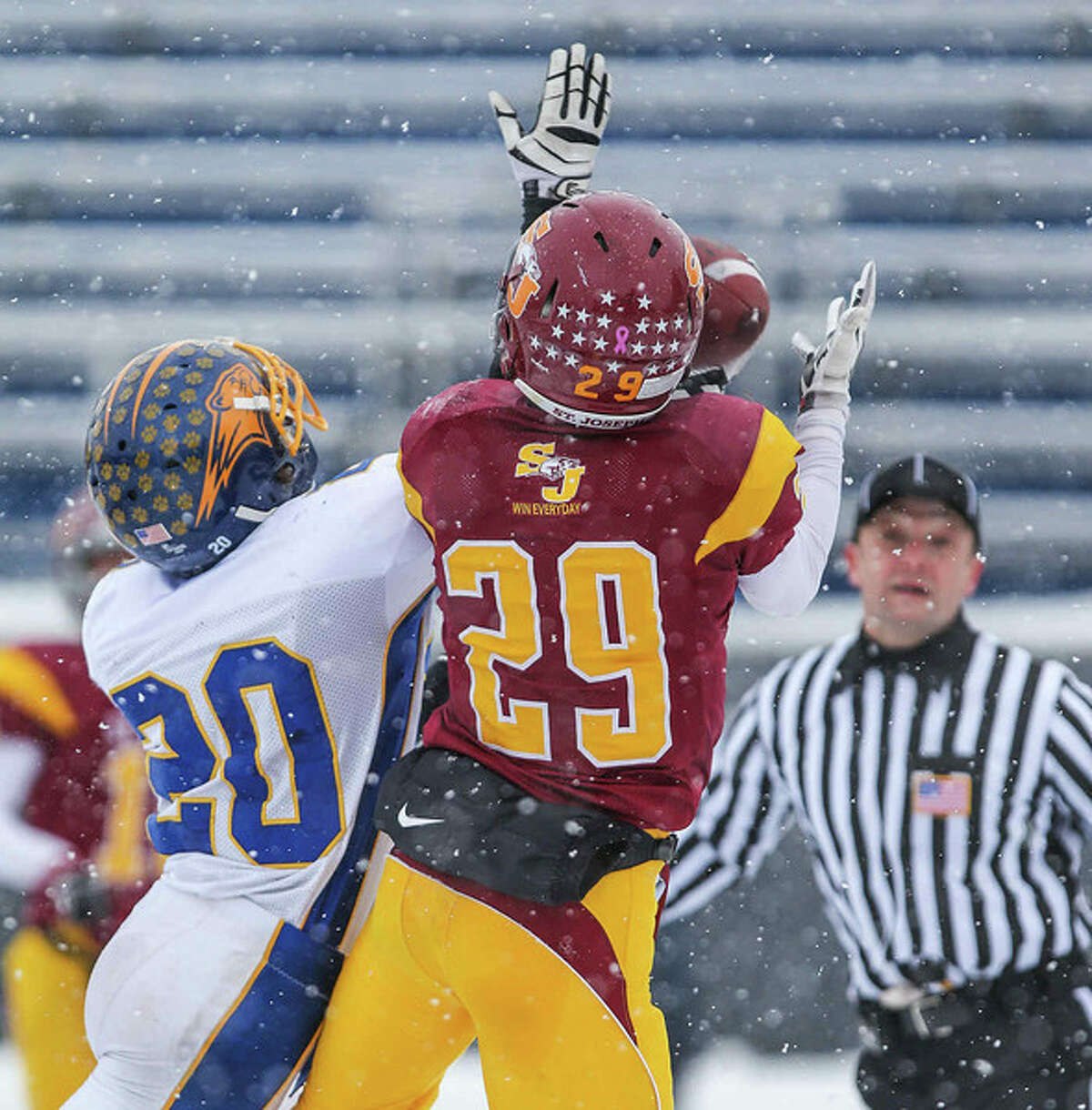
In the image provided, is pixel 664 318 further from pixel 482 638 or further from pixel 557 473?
pixel 482 638

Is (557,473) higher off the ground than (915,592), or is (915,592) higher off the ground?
(557,473)

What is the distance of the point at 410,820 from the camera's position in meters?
1.56

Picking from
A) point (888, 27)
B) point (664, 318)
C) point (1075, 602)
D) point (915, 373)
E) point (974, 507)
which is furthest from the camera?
point (888, 27)

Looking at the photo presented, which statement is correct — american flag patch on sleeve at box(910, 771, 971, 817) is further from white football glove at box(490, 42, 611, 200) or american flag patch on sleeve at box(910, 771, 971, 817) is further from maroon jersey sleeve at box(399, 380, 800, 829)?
white football glove at box(490, 42, 611, 200)

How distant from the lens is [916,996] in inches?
101

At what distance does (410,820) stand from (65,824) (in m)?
1.00

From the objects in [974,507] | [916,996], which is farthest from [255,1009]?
[974,507]

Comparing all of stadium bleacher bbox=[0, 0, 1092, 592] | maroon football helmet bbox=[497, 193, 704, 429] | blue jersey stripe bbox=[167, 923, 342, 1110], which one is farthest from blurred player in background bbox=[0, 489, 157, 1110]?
stadium bleacher bbox=[0, 0, 1092, 592]

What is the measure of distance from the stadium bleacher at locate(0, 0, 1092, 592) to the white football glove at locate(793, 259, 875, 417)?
10.4 feet

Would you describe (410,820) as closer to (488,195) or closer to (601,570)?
(601,570)

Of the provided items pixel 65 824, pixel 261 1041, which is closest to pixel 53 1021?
pixel 65 824

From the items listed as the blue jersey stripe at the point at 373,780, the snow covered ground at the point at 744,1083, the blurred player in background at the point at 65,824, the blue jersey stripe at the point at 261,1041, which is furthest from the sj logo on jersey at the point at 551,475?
the snow covered ground at the point at 744,1083

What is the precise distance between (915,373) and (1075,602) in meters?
0.92

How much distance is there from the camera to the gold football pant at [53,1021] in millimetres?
2260
